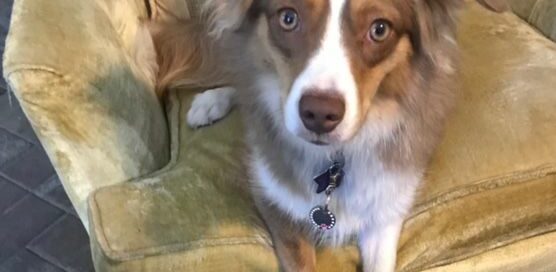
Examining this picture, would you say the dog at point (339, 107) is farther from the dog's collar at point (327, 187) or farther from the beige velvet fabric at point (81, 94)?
the beige velvet fabric at point (81, 94)

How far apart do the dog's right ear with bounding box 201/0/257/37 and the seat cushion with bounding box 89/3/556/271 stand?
0.89ft

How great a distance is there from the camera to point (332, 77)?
1188 millimetres

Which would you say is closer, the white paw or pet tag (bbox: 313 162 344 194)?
pet tag (bbox: 313 162 344 194)

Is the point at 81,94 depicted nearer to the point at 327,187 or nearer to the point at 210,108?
the point at 210,108

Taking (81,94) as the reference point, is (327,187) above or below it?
below

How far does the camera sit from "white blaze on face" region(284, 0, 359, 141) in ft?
3.89

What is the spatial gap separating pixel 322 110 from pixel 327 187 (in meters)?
0.31

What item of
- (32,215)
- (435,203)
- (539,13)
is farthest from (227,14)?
(32,215)

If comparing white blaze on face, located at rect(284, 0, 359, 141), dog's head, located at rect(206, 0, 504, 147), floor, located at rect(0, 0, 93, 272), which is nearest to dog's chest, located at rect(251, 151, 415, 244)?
dog's head, located at rect(206, 0, 504, 147)

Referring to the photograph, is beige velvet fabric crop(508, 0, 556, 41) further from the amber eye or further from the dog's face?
the amber eye

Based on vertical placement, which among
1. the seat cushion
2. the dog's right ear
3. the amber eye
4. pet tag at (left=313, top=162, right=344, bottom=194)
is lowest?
the seat cushion

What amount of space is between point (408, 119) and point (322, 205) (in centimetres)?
22

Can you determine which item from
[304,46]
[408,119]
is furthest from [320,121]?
[408,119]

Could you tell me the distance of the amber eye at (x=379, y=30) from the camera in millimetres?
1268
